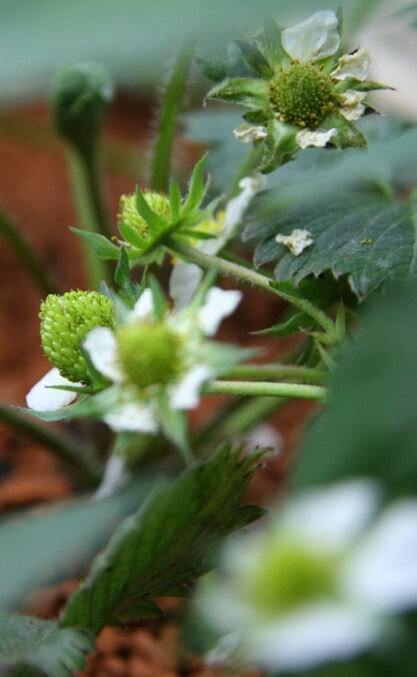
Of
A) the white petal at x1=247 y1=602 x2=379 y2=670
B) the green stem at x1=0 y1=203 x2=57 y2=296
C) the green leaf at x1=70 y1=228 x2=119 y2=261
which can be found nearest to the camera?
the white petal at x1=247 y1=602 x2=379 y2=670

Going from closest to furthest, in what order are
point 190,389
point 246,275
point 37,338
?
point 190,389 < point 246,275 < point 37,338

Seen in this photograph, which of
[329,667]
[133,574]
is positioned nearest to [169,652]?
[133,574]

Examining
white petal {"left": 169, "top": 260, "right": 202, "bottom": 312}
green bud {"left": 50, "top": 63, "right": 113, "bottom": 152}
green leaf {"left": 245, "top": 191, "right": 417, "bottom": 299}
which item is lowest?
green leaf {"left": 245, "top": 191, "right": 417, "bottom": 299}

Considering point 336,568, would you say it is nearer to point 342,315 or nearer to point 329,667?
point 329,667

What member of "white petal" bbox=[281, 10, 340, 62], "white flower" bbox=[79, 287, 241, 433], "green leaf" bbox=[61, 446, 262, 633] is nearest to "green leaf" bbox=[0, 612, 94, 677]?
"green leaf" bbox=[61, 446, 262, 633]

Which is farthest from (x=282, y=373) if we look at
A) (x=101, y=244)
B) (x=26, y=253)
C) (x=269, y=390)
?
(x=26, y=253)

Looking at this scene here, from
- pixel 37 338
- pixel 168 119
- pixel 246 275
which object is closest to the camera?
pixel 246 275

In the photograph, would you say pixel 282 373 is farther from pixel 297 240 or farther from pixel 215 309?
pixel 297 240

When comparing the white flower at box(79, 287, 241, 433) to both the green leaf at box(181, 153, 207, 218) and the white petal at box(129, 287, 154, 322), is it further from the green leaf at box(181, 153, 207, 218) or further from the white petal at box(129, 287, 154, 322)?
the green leaf at box(181, 153, 207, 218)
